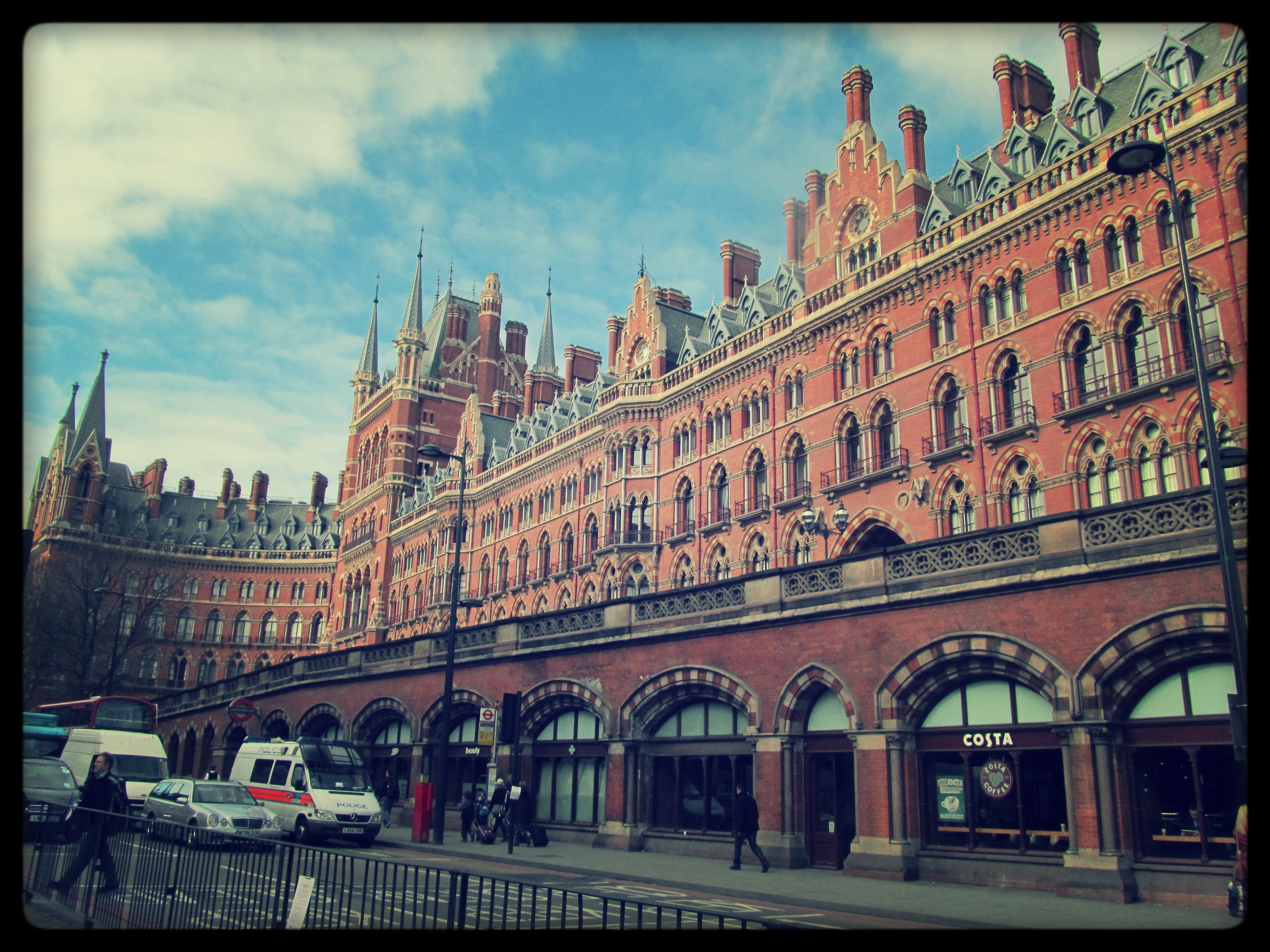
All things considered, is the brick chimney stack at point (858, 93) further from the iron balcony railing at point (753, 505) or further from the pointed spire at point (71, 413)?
the pointed spire at point (71, 413)

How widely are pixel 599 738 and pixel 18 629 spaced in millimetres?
20821

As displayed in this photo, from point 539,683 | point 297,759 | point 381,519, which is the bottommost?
point 297,759

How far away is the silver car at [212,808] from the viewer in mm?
20953

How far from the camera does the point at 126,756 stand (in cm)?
2858

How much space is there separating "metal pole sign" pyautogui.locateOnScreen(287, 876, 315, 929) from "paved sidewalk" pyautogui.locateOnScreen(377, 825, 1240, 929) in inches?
312

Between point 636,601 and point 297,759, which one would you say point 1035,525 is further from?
point 297,759

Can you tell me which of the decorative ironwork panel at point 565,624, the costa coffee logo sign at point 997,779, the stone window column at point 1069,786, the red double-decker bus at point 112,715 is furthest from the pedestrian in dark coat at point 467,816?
the stone window column at point 1069,786

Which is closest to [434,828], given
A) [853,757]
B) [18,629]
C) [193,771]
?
[853,757]

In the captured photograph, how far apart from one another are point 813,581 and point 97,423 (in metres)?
97.8

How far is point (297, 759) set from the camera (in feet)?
84.4

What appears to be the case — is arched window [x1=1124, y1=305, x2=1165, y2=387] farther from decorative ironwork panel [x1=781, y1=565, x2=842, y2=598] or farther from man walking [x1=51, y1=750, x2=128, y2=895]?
man walking [x1=51, y1=750, x2=128, y2=895]

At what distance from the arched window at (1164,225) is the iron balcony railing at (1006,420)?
5.66 m

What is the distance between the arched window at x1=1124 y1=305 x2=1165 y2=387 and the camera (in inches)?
1058

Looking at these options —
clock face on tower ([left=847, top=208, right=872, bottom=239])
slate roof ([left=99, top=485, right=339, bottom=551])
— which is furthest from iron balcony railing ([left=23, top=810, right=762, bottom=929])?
slate roof ([left=99, top=485, right=339, bottom=551])
